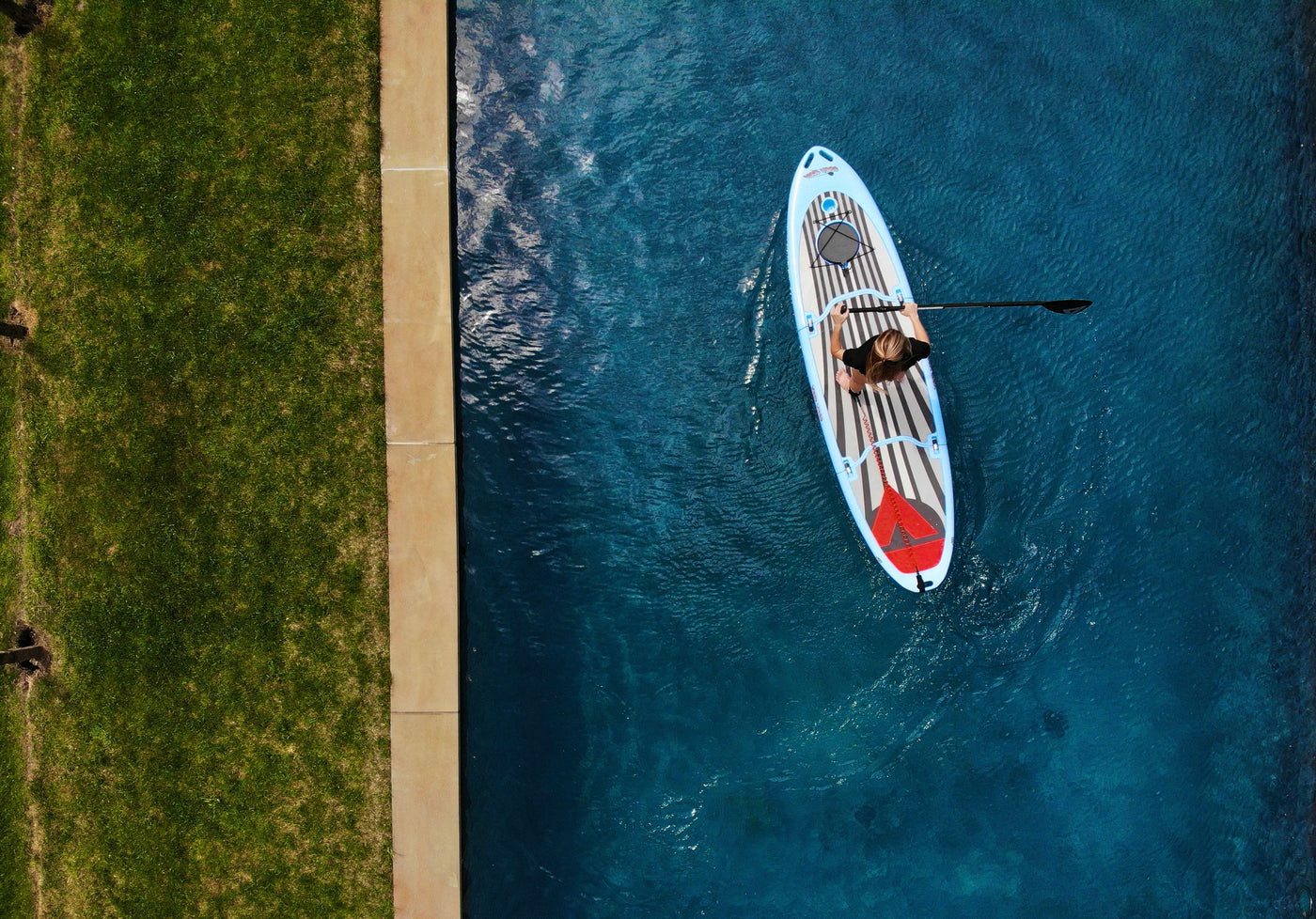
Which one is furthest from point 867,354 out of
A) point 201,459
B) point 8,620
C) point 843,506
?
point 8,620

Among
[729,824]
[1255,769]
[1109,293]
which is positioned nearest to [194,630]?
[729,824]

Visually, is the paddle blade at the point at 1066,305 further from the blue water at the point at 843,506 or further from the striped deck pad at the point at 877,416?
the striped deck pad at the point at 877,416

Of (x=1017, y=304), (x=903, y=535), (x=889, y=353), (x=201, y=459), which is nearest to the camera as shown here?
(x=889, y=353)

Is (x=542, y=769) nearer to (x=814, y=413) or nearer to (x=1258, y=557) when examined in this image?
(x=814, y=413)

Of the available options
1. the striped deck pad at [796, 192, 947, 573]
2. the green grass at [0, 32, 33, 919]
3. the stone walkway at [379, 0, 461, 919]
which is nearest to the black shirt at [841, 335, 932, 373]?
the striped deck pad at [796, 192, 947, 573]

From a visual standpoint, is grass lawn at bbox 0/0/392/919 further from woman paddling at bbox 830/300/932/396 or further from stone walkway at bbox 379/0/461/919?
woman paddling at bbox 830/300/932/396

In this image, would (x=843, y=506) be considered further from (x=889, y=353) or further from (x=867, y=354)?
(x=889, y=353)
